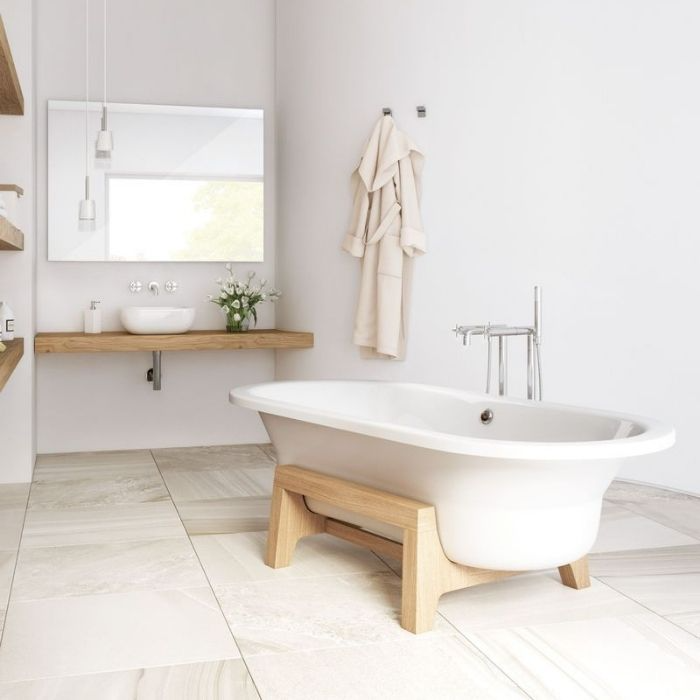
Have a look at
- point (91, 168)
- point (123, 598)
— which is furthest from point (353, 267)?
point (123, 598)

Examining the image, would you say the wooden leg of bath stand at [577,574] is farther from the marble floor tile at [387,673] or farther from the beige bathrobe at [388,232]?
the beige bathrobe at [388,232]

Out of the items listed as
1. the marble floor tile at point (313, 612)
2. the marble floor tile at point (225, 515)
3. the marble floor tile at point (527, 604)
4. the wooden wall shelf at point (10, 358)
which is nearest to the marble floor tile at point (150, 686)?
the marble floor tile at point (313, 612)

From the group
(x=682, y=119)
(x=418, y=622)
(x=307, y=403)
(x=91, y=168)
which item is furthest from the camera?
(x=91, y=168)

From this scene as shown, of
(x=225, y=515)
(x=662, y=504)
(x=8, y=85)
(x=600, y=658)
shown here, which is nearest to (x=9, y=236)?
(x=8, y=85)

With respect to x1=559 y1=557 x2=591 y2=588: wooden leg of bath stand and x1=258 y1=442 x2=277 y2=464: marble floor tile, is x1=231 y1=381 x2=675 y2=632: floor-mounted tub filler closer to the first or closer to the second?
x1=559 y1=557 x2=591 y2=588: wooden leg of bath stand

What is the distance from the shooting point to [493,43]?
14.0 ft

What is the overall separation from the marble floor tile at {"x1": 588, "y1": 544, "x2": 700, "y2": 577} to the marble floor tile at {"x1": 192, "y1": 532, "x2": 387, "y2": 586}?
28.3 inches

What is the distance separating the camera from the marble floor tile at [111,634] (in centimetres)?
223

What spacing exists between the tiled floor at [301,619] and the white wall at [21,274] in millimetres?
599

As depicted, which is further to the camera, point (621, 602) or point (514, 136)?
point (514, 136)

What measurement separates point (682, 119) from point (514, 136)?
0.72 meters

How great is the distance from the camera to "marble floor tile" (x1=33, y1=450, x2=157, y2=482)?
4.52 meters

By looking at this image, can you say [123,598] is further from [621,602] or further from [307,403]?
[621,602]

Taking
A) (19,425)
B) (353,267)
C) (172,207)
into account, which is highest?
(172,207)
